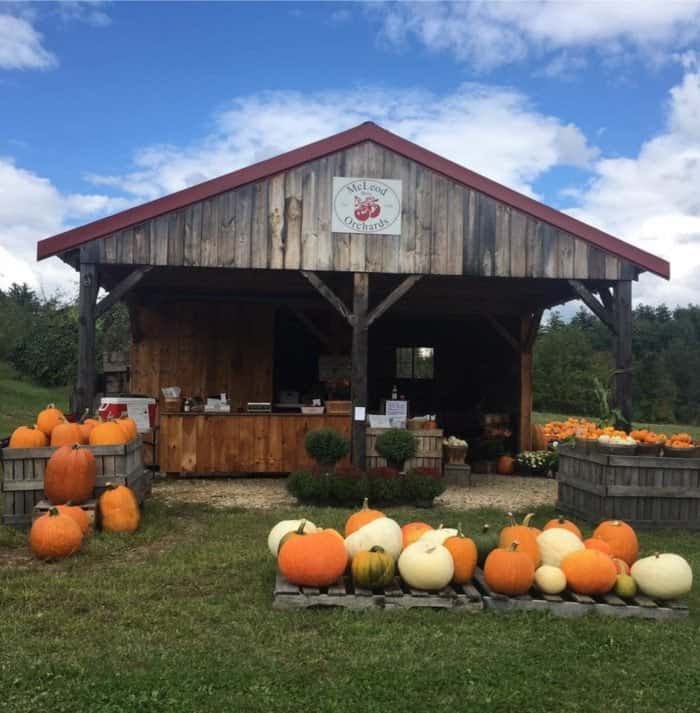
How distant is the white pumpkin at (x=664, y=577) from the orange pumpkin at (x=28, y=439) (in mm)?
5399

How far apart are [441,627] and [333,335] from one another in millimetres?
10391

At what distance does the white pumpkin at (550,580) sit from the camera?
491 centimetres

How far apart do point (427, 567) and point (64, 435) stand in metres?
4.13

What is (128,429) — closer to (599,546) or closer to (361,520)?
(361,520)

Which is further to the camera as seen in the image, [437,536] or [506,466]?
[506,466]

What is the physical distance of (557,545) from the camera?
5156 millimetres

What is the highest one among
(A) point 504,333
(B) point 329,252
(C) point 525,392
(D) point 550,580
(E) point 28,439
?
(B) point 329,252

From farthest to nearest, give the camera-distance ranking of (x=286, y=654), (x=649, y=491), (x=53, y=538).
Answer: (x=649, y=491)
(x=53, y=538)
(x=286, y=654)

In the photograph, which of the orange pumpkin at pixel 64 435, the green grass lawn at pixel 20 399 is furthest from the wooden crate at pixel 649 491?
the green grass lawn at pixel 20 399

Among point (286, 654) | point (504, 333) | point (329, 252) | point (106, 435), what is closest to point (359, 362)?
point (329, 252)

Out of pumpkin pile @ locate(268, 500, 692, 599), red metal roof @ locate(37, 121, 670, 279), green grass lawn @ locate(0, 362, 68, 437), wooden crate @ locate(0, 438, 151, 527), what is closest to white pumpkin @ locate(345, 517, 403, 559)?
pumpkin pile @ locate(268, 500, 692, 599)

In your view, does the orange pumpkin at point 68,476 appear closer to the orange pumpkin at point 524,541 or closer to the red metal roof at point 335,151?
the red metal roof at point 335,151

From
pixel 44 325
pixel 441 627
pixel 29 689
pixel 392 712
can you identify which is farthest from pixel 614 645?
pixel 44 325

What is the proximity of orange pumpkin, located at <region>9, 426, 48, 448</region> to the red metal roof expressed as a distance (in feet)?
9.67
